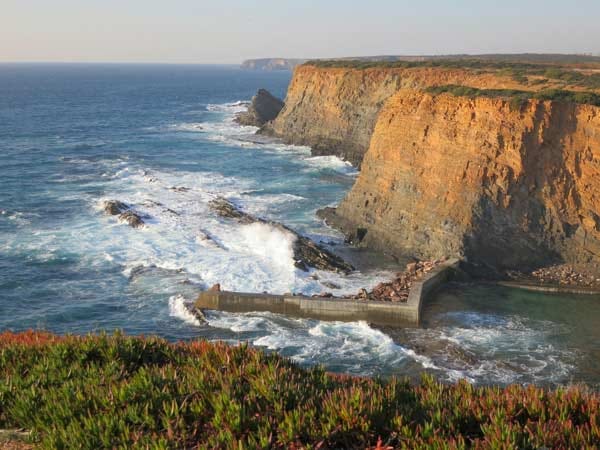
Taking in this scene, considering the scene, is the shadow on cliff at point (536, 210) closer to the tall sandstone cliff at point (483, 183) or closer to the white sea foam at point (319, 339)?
the tall sandstone cliff at point (483, 183)

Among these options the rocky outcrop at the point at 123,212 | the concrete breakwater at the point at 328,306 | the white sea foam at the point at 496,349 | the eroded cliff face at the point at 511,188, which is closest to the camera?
the white sea foam at the point at 496,349

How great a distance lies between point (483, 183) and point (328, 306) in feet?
36.5

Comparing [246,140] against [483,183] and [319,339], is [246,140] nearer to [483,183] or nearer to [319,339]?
[483,183]

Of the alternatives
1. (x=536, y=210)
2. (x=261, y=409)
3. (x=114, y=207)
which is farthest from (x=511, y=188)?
(x=261, y=409)

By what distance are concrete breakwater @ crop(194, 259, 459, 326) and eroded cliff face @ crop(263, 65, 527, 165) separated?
96.1 feet

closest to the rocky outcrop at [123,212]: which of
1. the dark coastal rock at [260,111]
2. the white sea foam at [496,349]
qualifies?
the white sea foam at [496,349]

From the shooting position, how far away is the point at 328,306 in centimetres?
2525

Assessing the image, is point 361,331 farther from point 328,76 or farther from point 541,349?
point 328,76

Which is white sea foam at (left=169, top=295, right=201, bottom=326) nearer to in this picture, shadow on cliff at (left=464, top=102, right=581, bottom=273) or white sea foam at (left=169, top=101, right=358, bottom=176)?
shadow on cliff at (left=464, top=102, right=581, bottom=273)

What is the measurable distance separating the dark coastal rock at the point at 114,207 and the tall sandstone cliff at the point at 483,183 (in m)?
14.6

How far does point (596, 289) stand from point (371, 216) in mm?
12547

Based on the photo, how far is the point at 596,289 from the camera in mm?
28000

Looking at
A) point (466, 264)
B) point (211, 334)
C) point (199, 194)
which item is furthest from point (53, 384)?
point (199, 194)

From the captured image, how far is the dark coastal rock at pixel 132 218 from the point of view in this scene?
38.4 m
